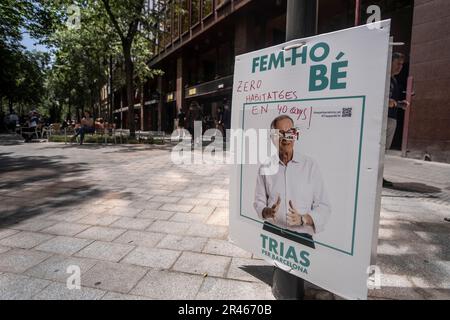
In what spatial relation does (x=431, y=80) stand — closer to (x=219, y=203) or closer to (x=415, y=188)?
(x=415, y=188)

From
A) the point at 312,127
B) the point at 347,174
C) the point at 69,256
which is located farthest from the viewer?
the point at 69,256

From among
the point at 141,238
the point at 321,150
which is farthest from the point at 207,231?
the point at 321,150

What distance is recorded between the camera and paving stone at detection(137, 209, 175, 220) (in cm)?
402

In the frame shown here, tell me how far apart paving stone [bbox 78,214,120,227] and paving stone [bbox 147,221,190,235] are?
57 cm

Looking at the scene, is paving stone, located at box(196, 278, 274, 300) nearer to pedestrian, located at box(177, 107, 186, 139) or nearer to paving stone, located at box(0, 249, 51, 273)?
paving stone, located at box(0, 249, 51, 273)

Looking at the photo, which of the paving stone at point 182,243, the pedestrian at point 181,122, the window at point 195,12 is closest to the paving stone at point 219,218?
the paving stone at point 182,243

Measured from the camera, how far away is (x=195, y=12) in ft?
68.9

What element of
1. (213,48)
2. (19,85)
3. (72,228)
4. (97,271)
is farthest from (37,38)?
(19,85)

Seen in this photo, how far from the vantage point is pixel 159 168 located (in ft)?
25.9

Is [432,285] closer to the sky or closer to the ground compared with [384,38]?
closer to the ground

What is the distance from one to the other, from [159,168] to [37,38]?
14.1 metres

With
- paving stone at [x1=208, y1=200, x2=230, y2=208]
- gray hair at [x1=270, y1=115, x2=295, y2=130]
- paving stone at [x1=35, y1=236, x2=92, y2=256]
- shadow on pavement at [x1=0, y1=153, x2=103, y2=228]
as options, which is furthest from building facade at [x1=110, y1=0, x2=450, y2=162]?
shadow on pavement at [x1=0, y1=153, x2=103, y2=228]
